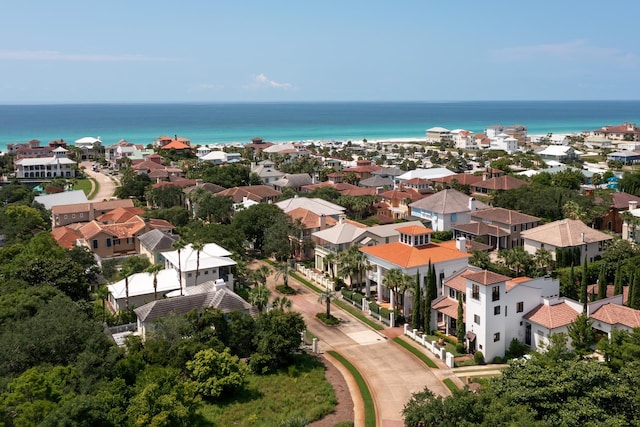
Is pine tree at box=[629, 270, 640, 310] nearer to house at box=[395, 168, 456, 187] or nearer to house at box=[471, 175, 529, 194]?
house at box=[471, 175, 529, 194]

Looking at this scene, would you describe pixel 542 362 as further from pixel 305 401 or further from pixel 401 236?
pixel 401 236

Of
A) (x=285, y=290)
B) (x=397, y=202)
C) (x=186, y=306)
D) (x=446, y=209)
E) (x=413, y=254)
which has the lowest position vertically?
(x=285, y=290)

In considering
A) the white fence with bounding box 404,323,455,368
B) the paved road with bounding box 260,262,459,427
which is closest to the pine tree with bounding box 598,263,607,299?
the white fence with bounding box 404,323,455,368

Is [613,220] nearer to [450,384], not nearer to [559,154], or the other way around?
[450,384]

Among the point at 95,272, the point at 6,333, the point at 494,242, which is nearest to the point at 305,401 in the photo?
the point at 6,333

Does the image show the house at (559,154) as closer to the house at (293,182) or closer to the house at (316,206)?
the house at (293,182)

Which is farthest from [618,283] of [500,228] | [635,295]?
[500,228]
